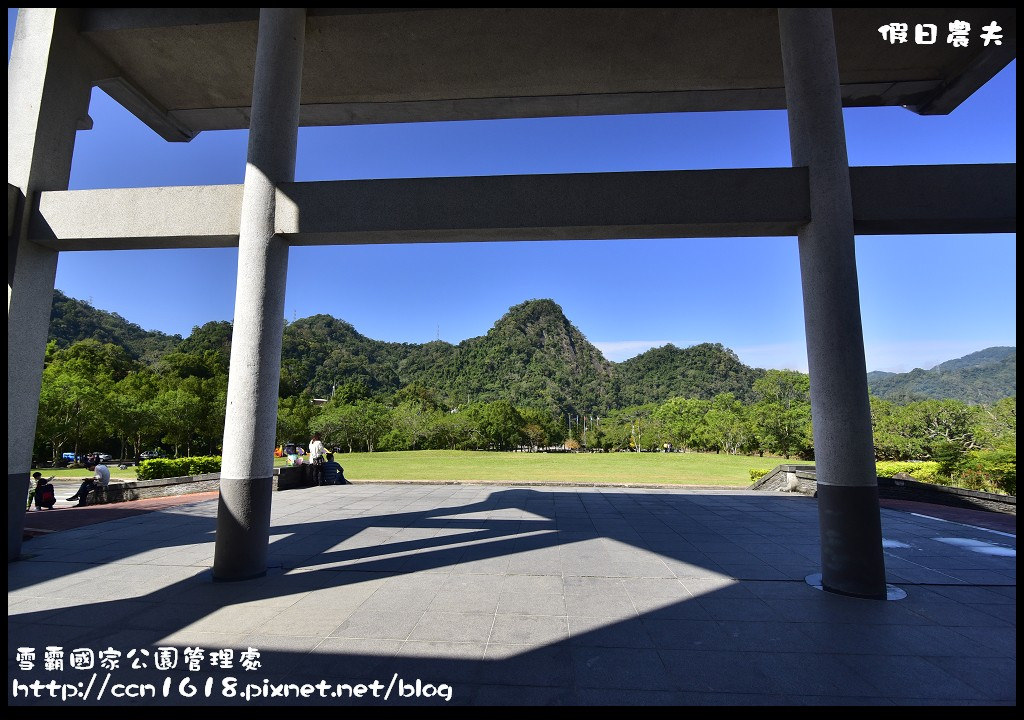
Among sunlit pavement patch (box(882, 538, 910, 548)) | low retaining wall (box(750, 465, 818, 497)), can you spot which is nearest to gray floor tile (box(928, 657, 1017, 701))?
sunlit pavement patch (box(882, 538, 910, 548))

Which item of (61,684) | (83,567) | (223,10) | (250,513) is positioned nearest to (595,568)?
(250,513)

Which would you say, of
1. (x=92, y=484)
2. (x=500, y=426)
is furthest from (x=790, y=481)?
(x=500, y=426)

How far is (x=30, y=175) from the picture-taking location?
→ 245 inches

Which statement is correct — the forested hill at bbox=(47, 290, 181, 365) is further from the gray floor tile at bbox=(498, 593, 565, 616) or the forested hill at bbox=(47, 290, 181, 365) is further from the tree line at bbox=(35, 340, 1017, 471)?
the gray floor tile at bbox=(498, 593, 565, 616)

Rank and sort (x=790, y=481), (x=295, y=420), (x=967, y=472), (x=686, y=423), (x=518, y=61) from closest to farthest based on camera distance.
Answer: (x=518, y=61)
(x=790, y=481)
(x=967, y=472)
(x=295, y=420)
(x=686, y=423)

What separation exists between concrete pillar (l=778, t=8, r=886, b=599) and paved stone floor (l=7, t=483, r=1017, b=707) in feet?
1.75

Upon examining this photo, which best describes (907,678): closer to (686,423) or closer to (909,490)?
(909,490)

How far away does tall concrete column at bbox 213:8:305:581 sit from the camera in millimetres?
5430

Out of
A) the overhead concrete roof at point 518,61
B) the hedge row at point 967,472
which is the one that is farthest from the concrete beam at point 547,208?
the hedge row at point 967,472

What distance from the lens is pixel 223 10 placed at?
6684 mm

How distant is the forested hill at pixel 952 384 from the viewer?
98062 mm

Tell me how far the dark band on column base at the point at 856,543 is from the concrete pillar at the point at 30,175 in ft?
30.7

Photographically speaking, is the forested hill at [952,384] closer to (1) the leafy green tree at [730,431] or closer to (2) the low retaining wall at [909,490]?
(1) the leafy green tree at [730,431]

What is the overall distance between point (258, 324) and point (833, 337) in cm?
629
